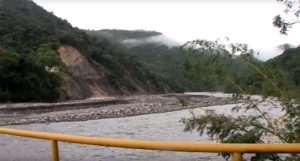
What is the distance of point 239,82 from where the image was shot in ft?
19.5

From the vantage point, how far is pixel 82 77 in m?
76.4

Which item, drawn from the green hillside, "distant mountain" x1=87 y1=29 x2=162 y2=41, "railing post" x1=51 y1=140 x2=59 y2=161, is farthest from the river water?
"distant mountain" x1=87 y1=29 x2=162 y2=41

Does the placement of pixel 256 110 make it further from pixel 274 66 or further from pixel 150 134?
pixel 150 134

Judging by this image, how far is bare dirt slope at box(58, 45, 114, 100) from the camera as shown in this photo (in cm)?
7331

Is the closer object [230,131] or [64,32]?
[230,131]

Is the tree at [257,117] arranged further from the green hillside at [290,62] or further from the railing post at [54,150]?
the railing post at [54,150]

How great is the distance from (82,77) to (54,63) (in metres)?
11.9

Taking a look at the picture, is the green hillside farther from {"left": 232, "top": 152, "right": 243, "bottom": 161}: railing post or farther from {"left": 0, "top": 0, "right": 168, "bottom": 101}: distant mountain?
{"left": 0, "top": 0, "right": 168, "bottom": 101}: distant mountain

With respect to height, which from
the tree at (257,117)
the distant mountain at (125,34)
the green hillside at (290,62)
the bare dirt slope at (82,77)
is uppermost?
the distant mountain at (125,34)

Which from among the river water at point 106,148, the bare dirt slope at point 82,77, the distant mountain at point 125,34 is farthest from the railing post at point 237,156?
the distant mountain at point 125,34

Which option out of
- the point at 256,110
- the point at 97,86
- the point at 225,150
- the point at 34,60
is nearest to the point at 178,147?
the point at 225,150

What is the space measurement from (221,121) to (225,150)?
3.08m

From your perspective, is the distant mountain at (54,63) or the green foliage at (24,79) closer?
the green foliage at (24,79)

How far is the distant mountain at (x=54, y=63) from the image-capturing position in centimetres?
5546
